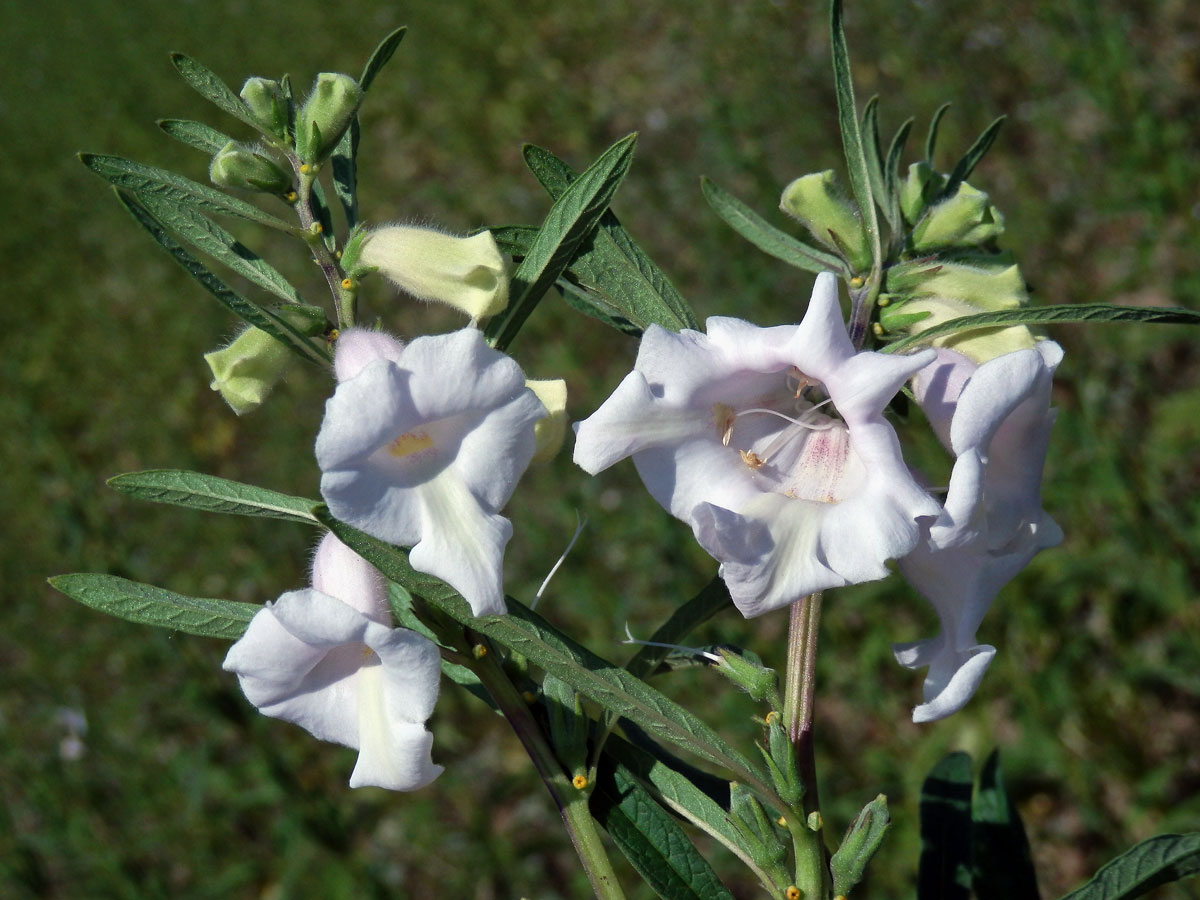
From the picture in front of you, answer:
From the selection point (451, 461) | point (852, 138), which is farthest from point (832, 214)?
point (451, 461)

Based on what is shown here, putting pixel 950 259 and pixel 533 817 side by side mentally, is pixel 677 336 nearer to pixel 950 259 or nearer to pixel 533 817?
pixel 950 259

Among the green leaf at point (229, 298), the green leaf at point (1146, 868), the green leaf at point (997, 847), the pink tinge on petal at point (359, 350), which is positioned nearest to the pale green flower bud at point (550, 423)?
the pink tinge on petal at point (359, 350)

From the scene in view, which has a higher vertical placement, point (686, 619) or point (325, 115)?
point (325, 115)

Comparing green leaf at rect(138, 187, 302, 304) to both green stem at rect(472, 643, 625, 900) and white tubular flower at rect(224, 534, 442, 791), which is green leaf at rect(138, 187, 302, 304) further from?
green stem at rect(472, 643, 625, 900)

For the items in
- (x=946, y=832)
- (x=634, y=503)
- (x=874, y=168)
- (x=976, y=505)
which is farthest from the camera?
(x=634, y=503)

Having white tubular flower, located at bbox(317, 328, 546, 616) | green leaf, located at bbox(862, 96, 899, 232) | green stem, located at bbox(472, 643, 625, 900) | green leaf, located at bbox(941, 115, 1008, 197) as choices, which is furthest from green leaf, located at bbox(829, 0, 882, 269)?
green stem, located at bbox(472, 643, 625, 900)

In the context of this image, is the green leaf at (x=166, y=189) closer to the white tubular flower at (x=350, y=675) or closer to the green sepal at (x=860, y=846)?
the white tubular flower at (x=350, y=675)

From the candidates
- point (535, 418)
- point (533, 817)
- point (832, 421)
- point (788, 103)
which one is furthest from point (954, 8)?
point (535, 418)

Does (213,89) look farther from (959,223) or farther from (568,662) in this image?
(959,223)
